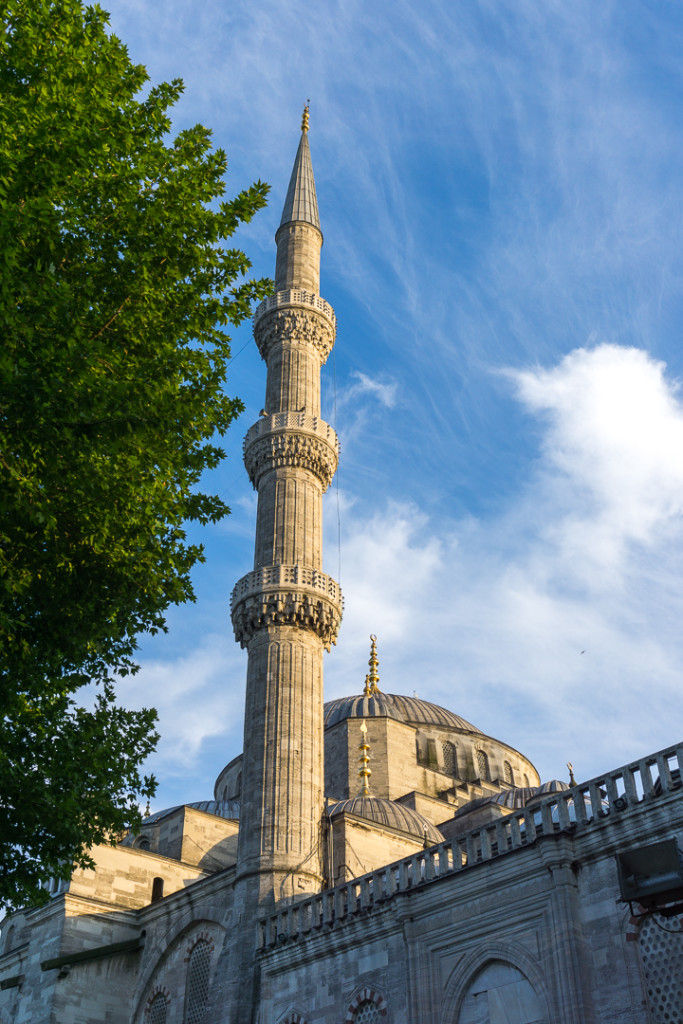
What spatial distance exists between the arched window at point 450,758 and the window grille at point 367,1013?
16.4m

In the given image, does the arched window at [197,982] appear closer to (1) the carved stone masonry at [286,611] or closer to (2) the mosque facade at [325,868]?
(2) the mosque facade at [325,868]

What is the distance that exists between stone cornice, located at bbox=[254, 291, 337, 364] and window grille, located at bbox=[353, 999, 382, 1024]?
15513mm

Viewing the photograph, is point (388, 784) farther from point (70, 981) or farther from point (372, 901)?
point (372, 901)

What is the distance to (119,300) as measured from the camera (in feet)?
30.6

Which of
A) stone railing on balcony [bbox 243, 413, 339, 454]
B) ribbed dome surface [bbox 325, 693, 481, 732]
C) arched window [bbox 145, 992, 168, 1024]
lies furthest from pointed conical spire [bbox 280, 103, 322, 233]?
arched window [bbox 145, 992, 168, 1024]

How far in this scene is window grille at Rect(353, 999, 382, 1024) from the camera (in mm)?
13531

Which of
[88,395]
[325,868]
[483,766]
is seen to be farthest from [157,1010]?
[88,395]

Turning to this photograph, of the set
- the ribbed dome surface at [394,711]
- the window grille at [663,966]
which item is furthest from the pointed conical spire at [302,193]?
the window grille at [663,966]

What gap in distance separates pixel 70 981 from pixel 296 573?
1057cm

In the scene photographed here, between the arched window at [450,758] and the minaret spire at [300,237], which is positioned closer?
the minaret spire at [300,237]

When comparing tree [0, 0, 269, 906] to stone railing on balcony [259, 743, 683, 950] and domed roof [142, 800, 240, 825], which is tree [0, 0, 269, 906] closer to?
stone railing on balcony [259, 743, 683, 950]

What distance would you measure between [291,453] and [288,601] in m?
3.79

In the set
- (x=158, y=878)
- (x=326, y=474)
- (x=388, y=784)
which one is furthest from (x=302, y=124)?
(x=158, y=878)

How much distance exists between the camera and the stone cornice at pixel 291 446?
22.6 m
